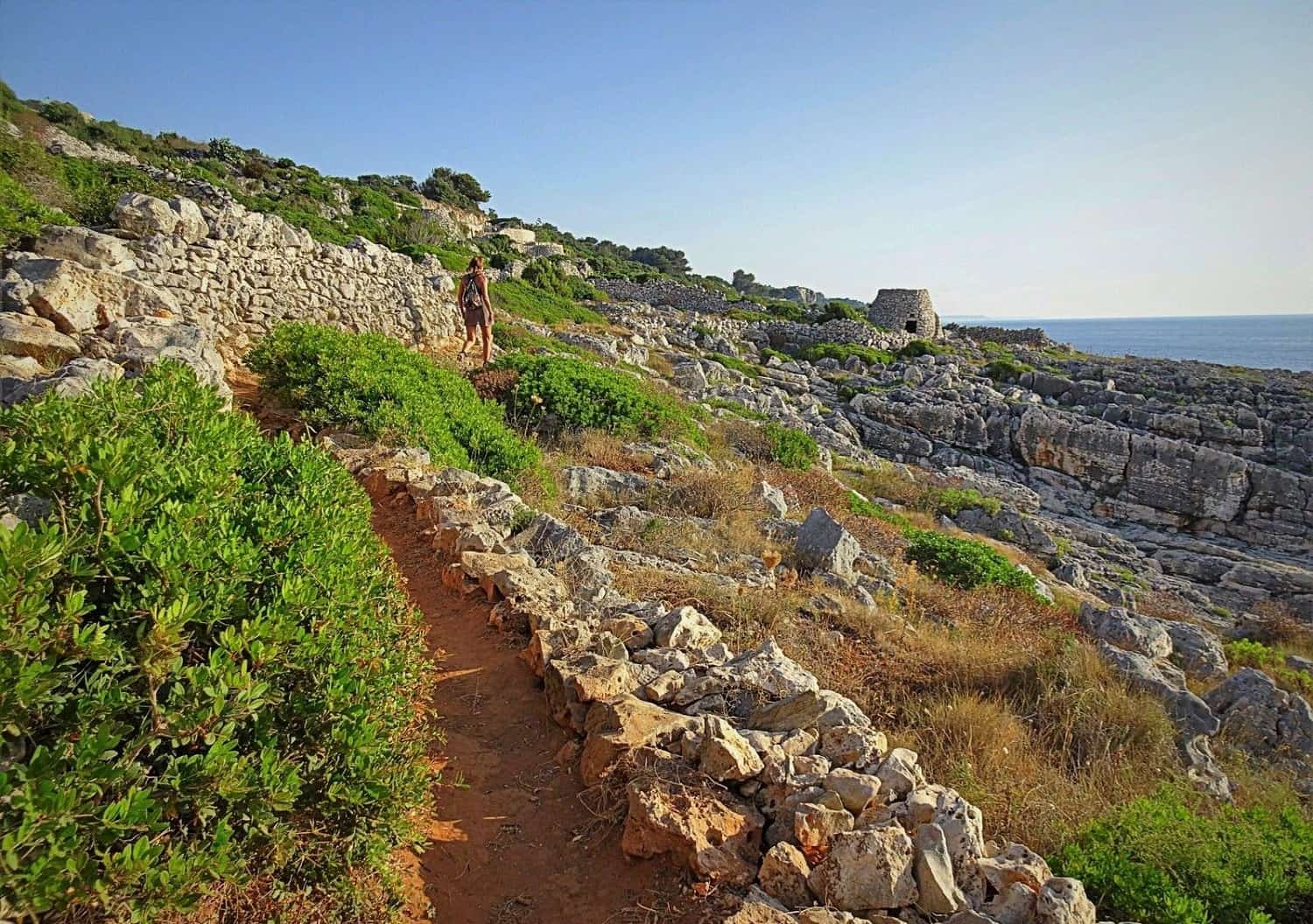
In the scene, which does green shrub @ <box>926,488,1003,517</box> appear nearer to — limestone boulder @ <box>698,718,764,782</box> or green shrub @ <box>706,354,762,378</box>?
green shrub @ <box>706,354,762,378</box>

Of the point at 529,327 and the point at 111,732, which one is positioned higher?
the point at 529,327

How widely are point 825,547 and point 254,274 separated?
35.2 feet

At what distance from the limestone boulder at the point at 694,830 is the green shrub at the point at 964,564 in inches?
297

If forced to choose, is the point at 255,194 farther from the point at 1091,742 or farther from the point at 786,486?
the point at 1091,742

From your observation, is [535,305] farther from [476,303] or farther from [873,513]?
[873,513]

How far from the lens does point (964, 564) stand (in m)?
10.0

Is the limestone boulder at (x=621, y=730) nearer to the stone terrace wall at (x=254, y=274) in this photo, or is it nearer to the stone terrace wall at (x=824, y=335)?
the stone terrace wall at (x=254, y=274)

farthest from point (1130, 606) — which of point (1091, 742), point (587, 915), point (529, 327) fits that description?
point (529, 327)

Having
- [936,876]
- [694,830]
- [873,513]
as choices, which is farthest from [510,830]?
[873,513]

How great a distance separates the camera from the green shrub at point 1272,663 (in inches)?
322

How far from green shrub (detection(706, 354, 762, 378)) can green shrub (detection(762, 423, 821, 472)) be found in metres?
11.8

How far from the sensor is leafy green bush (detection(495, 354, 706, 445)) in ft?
38.5

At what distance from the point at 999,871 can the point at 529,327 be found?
21.5 metres

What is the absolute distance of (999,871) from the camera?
2.70 metres
